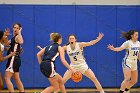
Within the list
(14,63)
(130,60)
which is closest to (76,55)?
(130,60)

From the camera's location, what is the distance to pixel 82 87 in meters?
12.0

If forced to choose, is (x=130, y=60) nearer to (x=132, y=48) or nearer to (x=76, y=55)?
(x=132, y=48)

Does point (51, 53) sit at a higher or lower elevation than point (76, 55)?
higher

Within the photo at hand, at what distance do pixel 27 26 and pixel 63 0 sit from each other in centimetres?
164

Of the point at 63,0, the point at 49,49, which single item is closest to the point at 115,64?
the point at 63,0

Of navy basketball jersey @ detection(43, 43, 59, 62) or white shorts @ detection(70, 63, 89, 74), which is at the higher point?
navy basketball jersey @ detection(43, 43, 59, 62)

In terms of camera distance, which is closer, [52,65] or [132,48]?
[52,65]

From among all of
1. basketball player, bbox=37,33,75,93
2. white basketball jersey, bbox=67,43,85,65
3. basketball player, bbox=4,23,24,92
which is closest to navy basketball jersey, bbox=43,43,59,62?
A: basketball player, bbox=37,33,75,93

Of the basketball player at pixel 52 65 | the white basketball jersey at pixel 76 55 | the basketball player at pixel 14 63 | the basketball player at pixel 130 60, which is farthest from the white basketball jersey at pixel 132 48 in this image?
the basketball player at pixel 14 63

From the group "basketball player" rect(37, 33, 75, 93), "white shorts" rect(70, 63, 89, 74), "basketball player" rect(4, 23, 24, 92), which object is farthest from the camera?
"white shorts" rect(70, 63, 89, 74)

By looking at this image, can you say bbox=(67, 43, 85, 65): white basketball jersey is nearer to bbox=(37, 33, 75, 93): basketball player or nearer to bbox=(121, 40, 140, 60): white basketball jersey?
bbox=(37, 33, 75, 93): basketball player

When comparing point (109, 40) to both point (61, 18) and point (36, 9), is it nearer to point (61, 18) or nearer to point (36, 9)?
point (61, 18)

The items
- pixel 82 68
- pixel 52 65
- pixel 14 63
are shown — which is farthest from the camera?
pixel 82 68

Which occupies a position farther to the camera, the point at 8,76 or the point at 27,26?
the point at 27,26
